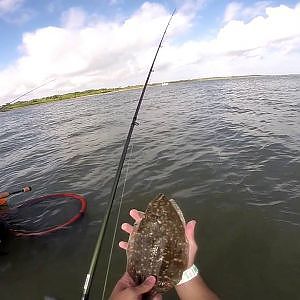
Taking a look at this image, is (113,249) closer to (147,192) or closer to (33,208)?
(147,192)

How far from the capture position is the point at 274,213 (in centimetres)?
744

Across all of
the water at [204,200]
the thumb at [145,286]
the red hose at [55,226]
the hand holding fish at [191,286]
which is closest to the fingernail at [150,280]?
the thumb at [145,286]

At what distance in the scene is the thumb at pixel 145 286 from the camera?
98.5 inches

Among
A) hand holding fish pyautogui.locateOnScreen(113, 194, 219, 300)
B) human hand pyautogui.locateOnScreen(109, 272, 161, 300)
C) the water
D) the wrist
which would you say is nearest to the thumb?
human hand pyautogui.locateOnScreen(109, 272, 161, 300)

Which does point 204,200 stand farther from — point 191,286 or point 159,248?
point 159,248

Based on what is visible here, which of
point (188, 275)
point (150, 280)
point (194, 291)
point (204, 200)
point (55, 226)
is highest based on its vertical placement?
point (150, 280)

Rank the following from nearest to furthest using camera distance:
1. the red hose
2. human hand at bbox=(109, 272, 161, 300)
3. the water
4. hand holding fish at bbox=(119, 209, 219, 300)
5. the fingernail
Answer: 1. human hand at bbox=(109, 272, 161, 300)
2. the fingernail
3. hand holding fish at bbox=(119, 209, 219, 300)
4. the water
5. the red hose

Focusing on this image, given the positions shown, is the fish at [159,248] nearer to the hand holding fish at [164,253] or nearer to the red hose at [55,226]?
the hand holding fish at [164,253]

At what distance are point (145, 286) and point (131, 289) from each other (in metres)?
0.13

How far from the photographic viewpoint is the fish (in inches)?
114

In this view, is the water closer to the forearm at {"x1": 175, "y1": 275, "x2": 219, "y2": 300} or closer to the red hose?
the red hose

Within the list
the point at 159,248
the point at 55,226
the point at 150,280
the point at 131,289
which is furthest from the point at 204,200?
the point at 131,289

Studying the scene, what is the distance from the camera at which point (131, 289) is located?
2.53 meters

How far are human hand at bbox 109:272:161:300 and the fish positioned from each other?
0.46ft
